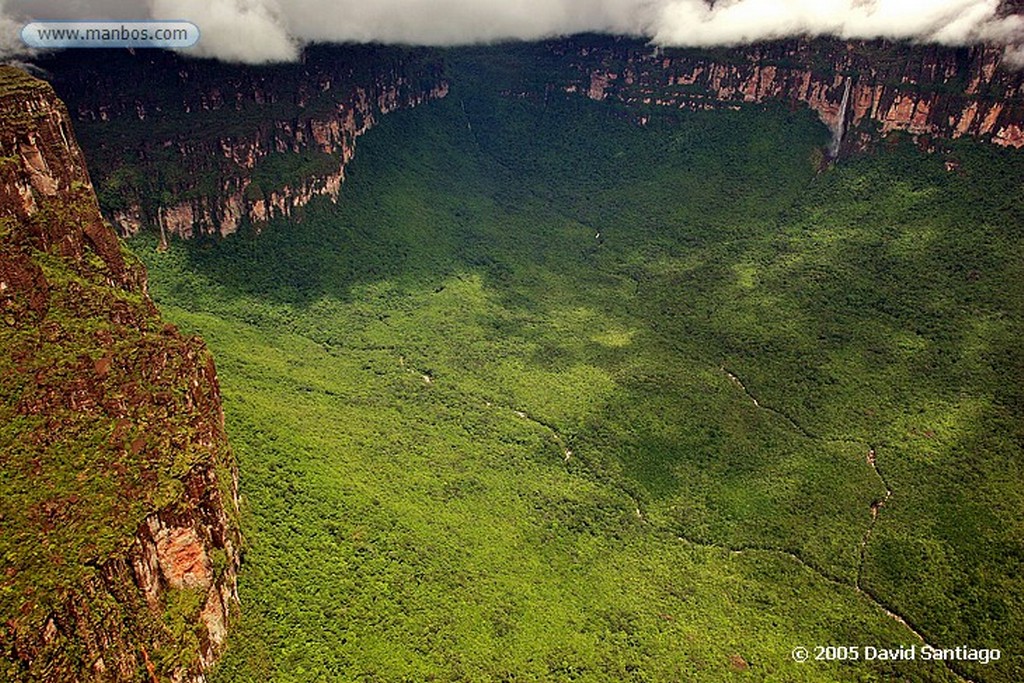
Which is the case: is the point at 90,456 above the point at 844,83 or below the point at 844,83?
below

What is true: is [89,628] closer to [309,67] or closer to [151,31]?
[151,31]

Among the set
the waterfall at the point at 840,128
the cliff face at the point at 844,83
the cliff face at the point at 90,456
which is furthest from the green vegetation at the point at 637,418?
the cliff face at the point at 90,456

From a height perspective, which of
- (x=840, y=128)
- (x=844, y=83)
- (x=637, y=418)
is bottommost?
(x=637, y=418)

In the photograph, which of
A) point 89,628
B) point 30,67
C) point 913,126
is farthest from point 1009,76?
point 30,67

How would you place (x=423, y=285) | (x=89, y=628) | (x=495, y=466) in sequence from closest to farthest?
(x=89, y=628) < (x=495, y=466) < (x=423, y=285)

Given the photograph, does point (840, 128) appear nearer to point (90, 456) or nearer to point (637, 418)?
point (637, 418)

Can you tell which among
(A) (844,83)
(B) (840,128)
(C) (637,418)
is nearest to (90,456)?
(C) (637,418)
